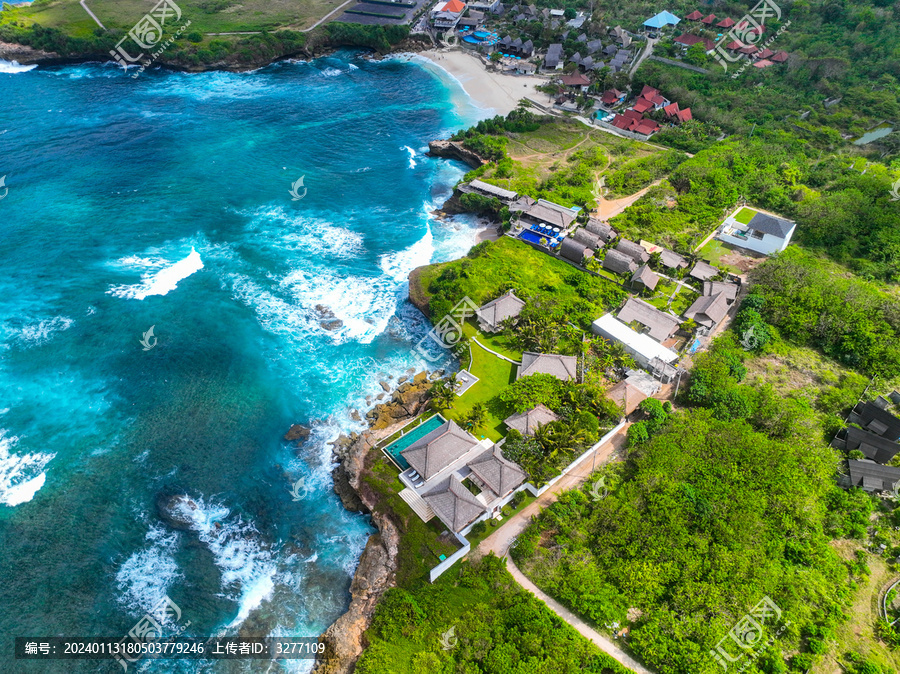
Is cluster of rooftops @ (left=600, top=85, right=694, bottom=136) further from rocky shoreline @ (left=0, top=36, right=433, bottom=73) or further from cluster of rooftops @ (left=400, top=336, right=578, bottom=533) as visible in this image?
rocky shoreline @ (left=0, top=36, right=433, bottom=73)

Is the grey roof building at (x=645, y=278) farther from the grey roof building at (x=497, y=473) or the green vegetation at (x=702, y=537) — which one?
the grey roof building at (x=497, y=473)

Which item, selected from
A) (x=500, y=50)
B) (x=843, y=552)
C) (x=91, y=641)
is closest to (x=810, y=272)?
(x=843, y=552)

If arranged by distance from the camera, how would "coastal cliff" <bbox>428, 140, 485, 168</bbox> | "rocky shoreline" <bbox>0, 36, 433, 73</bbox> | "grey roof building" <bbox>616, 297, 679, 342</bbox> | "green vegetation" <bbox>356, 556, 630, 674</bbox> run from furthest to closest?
"rocky shoreline" <bbox>0, 36, 433, 73</bbox> < "coastal cliff" <bbox>428, 140, 485, 168</bbox> < "grey roof building" <bbox>616, 297, 679, 342</bbox> < "green vegetation" <bbox>356, 556, 630, 674</bbox>

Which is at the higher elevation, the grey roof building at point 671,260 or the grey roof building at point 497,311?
the grey roof building at point 671,260

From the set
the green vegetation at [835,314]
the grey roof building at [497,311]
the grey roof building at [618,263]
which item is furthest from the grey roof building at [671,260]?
the grey roof building at [497,311]

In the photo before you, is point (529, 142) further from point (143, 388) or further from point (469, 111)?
point (143, 388)

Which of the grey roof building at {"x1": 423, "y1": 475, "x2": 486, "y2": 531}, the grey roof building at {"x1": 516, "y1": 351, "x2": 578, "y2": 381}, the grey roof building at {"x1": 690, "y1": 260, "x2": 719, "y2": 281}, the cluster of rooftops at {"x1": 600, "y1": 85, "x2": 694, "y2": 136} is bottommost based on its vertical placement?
the grey roof building at {"x1": 423, "y1": 475, "x2": 486, "y2": 531}

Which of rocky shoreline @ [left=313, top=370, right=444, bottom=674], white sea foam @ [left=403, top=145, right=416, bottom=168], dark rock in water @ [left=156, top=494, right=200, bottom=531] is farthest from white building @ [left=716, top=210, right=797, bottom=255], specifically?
dark rock in water @ [left=156, top=494, right=200, bottom=531]
